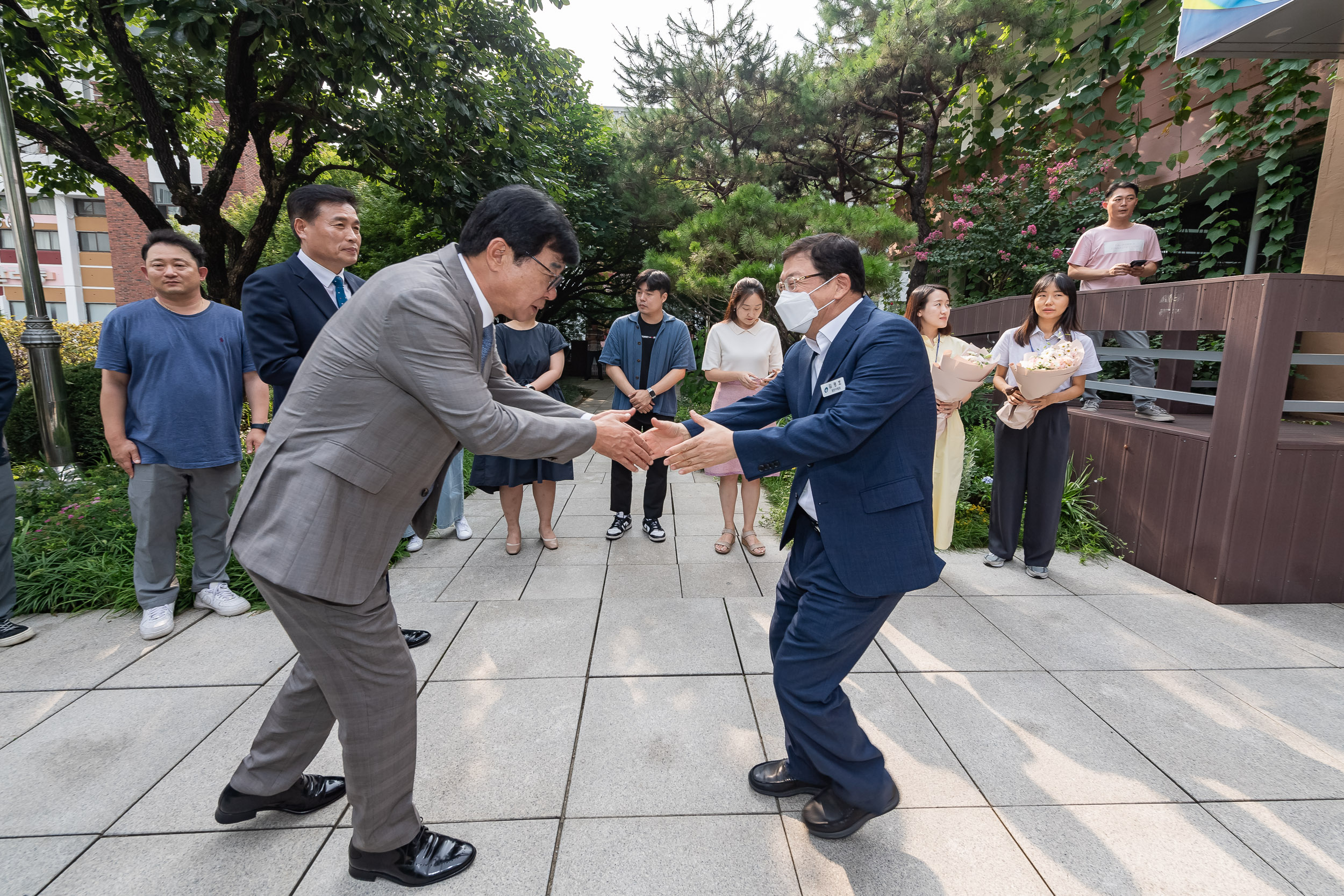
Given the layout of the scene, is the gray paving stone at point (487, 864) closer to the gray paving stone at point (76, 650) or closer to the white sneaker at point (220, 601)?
the gray paving stone at point (76, 650)

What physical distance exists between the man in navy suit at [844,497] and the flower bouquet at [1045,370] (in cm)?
253

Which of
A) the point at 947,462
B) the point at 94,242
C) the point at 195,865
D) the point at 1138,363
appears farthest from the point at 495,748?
the point at 94,242

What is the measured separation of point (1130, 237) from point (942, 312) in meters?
2.47

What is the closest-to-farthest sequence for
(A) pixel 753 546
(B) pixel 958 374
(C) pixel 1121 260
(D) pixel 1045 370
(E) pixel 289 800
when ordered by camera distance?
(E) pixel 289 800 → (D) pixel 1045 370 → (B) pixel 958 374 → (A) pixel 753 546 → (C) pixel 1121 260

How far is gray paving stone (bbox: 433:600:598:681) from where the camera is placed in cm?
311

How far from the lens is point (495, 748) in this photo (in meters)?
2.51

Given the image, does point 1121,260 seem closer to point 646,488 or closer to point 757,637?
point 646,488

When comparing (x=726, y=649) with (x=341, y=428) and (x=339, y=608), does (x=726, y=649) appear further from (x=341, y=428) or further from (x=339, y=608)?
(x=341, y=428)

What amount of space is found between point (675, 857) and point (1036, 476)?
3.59m

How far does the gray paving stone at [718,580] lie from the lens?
13.4 feet

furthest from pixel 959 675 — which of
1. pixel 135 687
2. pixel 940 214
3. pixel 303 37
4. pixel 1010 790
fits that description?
pixel 940 214

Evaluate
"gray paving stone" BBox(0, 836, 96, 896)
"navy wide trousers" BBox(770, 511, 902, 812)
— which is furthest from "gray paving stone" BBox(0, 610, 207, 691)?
"navy wide trousers" BBox(770, 511, 902, 812)

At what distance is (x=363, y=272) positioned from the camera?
1694 centimetres

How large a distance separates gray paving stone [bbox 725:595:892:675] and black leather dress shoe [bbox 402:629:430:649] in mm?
1623
